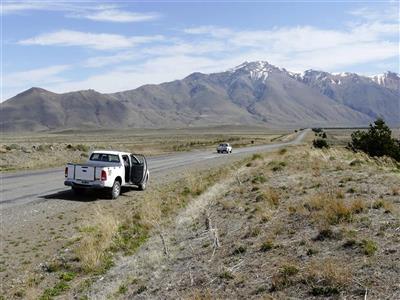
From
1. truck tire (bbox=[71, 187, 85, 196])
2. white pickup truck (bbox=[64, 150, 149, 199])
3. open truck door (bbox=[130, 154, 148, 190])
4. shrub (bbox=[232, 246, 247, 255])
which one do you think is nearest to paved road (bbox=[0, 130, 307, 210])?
truck tire (bbox=[71, 187, 85, 196])

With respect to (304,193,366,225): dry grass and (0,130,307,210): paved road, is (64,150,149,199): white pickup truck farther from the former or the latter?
(304,193,366,225): dry grass

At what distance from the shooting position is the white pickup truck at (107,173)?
1962 centimetres

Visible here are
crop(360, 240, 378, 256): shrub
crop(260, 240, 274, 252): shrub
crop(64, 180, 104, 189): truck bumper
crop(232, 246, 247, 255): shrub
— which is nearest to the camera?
crop(360, 240, 378, 256): shrub

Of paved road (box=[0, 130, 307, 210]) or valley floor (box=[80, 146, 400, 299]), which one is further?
paved road (box=[0, 130, 307, 210])

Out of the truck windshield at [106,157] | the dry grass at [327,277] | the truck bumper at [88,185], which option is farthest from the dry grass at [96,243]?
the truck windshield at [106,157]

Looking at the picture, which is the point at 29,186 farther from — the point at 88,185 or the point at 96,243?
the point at 96,243

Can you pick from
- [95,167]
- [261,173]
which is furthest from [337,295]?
[261,173]

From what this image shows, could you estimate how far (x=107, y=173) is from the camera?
19.7m

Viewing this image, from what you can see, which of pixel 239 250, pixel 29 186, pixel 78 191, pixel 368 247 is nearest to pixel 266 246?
pixel 239 250

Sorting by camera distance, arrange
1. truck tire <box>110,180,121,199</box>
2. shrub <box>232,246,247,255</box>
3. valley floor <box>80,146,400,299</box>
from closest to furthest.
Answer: valley floor <box>80,146,400,299</box>
shrub <box>232,246,247,255</box>
truck tire <box>110,180,121,199</box>

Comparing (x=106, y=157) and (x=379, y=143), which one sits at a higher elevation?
(x=379, y=143)

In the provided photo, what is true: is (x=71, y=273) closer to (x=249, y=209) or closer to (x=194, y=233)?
(x=194, y=233)

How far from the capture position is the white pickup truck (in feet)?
64.4

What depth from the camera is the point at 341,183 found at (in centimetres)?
1627
